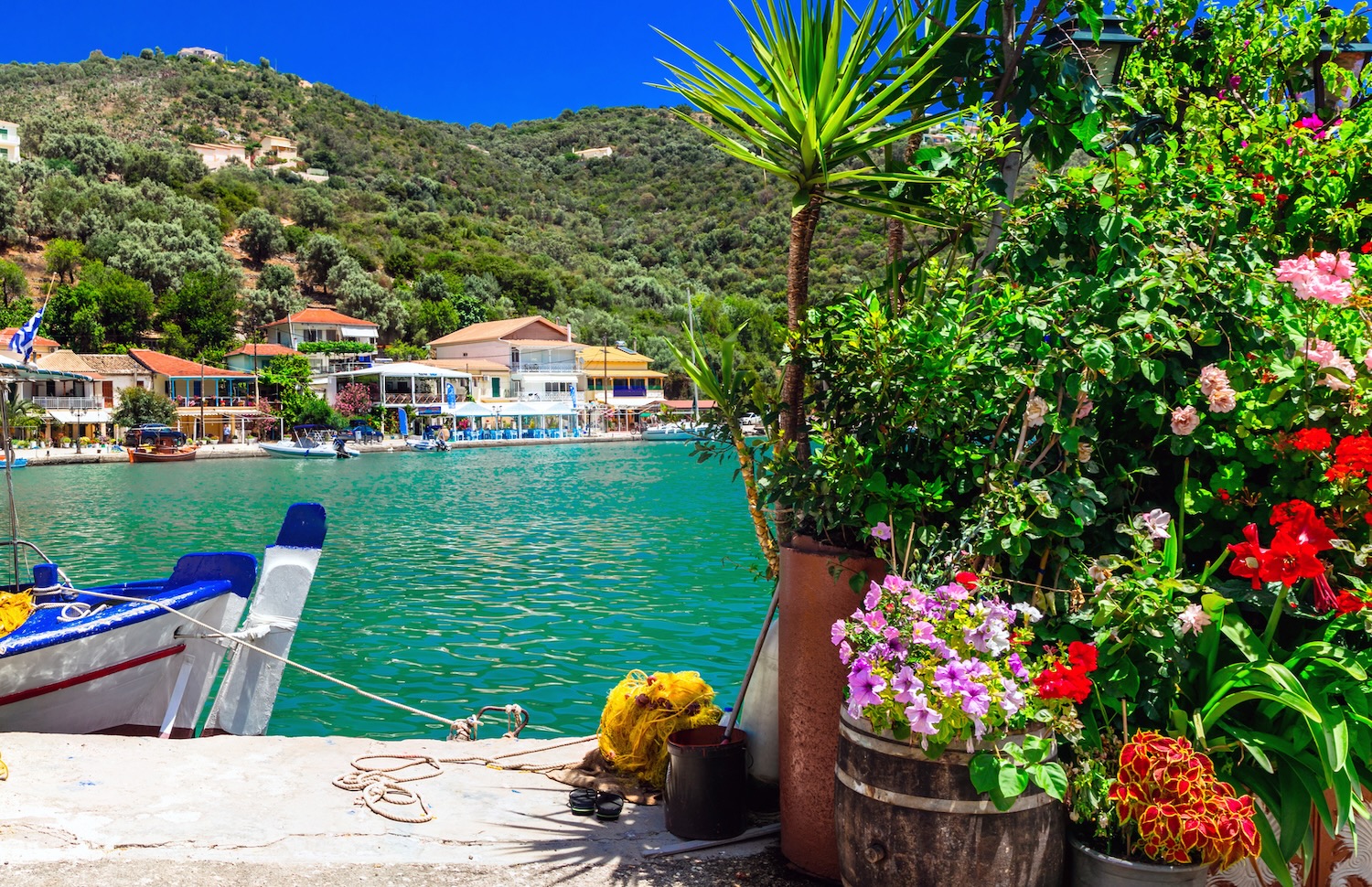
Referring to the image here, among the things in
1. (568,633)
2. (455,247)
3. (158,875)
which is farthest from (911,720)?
(455,247)

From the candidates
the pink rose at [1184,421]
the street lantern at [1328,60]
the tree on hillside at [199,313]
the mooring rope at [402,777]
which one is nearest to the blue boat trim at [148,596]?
the mooring rope at [402,777]

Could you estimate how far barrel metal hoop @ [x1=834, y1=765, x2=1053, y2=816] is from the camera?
2.46 metres

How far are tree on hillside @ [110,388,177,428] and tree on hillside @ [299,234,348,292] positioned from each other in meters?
34.8

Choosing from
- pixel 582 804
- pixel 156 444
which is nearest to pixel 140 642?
pixel 582 804

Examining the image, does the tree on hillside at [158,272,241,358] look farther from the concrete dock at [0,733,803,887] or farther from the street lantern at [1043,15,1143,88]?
the street lantern at [1043,15,1143,88]

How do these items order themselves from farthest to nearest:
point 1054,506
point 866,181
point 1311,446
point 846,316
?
point 866,181
point 846,316
point 1054,506
point 1311,446

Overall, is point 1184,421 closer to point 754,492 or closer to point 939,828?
point 939,828

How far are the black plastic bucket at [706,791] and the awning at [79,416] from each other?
67.3 m

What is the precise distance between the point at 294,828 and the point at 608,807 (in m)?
1.21

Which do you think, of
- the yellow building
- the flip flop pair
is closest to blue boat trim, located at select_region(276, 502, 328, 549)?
the flip flop pair

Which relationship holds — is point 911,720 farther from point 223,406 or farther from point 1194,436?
point 223,406

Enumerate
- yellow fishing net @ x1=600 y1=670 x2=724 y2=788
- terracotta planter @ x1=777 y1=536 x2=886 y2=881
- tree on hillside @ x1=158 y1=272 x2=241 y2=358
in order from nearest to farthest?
terracotta planter @ x1=777 y1=536 x2=886 y2=881 < yellow fishing net @ x1=600 y1=670 x2=724 y2=788 < tree on hillside @ x1=158 y1=272 x2=241 y2=358

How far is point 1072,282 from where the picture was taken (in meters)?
2.87

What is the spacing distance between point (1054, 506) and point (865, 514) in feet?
1.76
